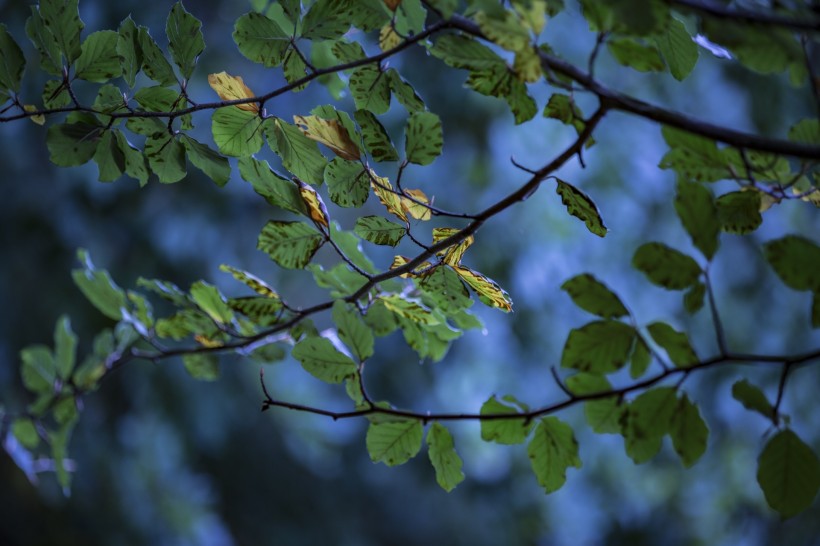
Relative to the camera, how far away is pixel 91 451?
1562 millimetres

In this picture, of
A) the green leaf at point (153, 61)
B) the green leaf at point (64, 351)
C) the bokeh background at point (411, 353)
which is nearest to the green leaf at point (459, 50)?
the green leaf at point (153, 61)

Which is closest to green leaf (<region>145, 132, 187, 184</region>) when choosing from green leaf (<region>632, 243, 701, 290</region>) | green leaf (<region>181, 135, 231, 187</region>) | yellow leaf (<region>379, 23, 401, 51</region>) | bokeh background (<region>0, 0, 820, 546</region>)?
green leaf (<region>181, 135, 231, 187</region>)

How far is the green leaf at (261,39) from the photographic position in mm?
340

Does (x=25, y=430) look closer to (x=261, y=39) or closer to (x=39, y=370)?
(x=39, y=370)

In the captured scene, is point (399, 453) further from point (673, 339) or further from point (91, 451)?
point (91, 451)

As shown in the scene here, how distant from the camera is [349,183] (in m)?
0.33

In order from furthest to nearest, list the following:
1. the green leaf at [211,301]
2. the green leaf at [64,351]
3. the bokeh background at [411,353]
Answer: the bokeh background at [411,353] < the green leaf at [64,351] < the green leaf at [211,301]

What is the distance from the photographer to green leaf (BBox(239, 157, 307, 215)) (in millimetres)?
347

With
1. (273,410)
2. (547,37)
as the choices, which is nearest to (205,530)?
(273,410)

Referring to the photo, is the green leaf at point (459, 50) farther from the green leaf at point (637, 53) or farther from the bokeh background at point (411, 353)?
the bokeh background at point (411, 353)

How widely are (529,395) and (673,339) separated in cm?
171

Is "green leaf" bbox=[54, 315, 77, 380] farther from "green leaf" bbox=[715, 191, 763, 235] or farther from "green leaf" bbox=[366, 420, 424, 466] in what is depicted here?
"green leaf" bbox=[715, 191, 763, 235]

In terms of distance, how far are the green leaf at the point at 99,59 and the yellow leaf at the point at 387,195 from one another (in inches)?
5.2

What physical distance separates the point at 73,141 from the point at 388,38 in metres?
0.15
